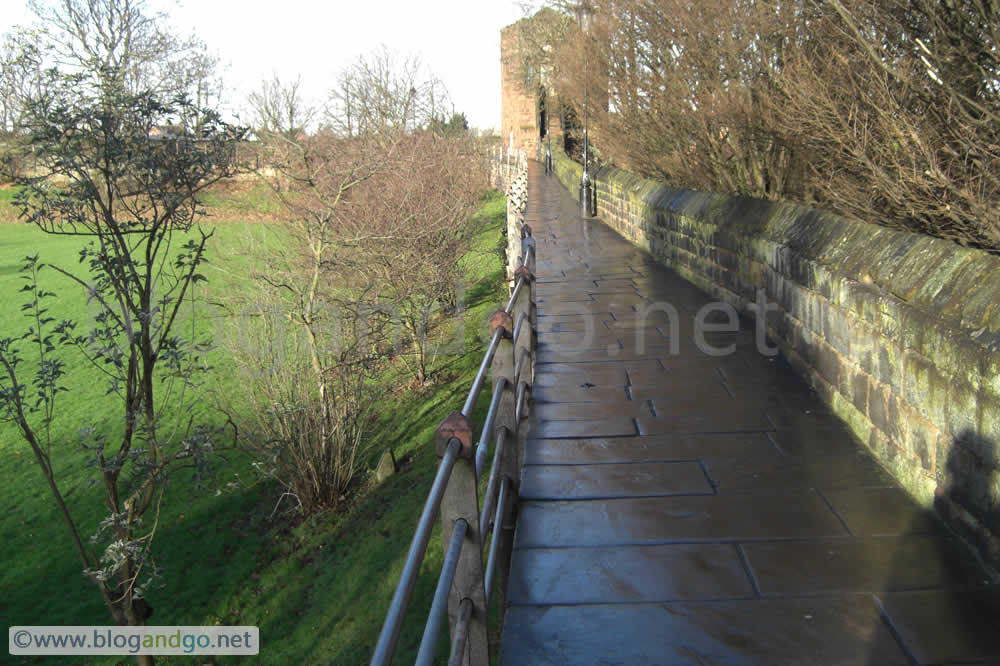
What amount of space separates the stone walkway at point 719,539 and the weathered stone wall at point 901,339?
17 cm

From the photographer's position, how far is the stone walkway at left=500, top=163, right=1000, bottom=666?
10.1 feet

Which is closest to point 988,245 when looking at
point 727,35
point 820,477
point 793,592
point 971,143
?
point 971,143

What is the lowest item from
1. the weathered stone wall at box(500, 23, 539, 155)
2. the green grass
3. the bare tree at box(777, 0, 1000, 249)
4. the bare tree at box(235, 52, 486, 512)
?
the green grass

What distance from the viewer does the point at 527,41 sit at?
44.2 m

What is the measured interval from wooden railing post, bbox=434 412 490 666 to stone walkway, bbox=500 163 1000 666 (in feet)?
1.22

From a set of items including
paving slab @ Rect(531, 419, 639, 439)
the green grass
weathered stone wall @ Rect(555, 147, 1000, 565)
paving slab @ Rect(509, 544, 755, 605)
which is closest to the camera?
paving slab @ Rect(509, 544, 755, 605)

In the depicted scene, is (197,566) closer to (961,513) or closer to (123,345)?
(123,345)

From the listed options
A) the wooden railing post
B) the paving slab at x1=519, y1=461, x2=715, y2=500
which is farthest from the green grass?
the wooden railing post

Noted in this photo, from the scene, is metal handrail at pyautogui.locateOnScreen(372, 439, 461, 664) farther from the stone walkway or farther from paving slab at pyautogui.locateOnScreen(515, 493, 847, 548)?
paving slab at pyautogui.locateOnScreen(515, 493, 847, 548)

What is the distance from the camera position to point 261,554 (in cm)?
1139

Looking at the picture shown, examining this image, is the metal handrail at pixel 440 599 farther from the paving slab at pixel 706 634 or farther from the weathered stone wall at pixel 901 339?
the weathered stone wall at pixel 901 339

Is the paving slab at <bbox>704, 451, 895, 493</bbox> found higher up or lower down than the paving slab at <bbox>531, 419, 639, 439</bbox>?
lower down

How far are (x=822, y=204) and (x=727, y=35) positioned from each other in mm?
2647

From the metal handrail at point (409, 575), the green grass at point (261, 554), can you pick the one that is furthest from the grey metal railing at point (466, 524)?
the green grass at point (261, 554)
